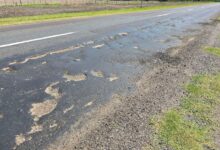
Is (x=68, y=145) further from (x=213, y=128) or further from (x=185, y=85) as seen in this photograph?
(x=185, y=85)

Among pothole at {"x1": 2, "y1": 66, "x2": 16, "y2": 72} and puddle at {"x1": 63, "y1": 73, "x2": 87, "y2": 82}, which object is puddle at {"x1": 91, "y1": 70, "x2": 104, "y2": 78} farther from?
pothole at {"x1": 2, "y1": 66, "x2": 16, "y2": 72}

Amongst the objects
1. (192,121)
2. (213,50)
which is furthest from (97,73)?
(213,50)

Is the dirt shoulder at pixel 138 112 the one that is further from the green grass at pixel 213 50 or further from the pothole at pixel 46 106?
the green grass at pixel 213 50

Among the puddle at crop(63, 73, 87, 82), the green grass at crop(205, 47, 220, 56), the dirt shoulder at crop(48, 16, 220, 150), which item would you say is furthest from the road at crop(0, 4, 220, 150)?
the green grass at crop(205, 47, 220, 56)

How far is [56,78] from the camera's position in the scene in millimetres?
5867

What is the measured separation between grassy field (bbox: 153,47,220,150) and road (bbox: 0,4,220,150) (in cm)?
113

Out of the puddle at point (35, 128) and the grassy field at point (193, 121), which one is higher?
the puddle at point (35, 128)

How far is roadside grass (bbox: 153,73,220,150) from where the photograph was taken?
12.1 ft

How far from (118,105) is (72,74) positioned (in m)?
1.80

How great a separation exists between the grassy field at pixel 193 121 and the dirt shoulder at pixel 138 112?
0.16 metres

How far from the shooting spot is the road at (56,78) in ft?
12.8

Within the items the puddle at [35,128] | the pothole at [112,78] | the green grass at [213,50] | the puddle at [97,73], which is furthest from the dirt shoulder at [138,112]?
the green grass at [213,50]

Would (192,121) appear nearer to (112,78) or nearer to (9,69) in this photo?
(112,78)


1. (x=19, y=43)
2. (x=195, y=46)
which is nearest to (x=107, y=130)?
(x=19, y=43)
